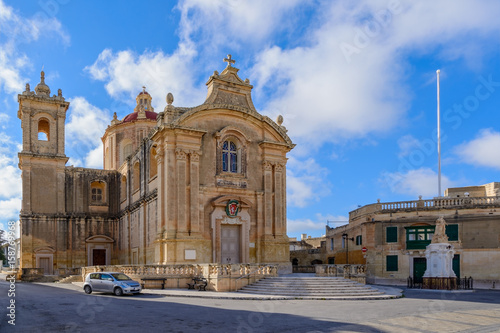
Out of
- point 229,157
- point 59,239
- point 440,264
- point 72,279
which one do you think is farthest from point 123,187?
point 440,264

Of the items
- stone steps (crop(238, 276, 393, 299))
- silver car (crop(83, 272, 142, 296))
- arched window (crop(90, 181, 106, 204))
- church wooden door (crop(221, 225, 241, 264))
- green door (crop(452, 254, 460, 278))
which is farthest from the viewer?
arched window (crop(90, 181, 106, 204))

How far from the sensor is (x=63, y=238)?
133ft

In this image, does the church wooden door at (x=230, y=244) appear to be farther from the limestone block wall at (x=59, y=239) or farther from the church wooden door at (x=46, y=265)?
the church wooden door at (x=46, y=265)

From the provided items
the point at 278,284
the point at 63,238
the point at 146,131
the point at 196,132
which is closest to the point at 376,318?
the point at 278,284

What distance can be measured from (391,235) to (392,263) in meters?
2.13

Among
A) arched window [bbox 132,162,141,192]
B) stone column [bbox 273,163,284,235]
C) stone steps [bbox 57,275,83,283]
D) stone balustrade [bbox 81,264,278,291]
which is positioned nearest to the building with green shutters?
stone column [bbox 273,163,284,235]

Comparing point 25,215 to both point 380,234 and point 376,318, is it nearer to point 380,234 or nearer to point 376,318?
point 380,234

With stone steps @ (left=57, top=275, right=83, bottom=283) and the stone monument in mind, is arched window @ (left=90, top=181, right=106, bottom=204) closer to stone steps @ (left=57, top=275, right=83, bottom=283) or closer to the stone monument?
stone steps @ (left=57, top=275, right=83, bottom=283)

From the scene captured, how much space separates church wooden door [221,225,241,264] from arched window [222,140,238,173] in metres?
3.91

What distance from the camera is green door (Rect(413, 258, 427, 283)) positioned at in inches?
1378

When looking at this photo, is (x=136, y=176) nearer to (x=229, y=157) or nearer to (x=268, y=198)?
(x=229, y=157)

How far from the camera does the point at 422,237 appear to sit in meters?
35.6

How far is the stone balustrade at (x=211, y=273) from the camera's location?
24.0 meters

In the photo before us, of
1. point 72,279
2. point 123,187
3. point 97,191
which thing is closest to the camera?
point 72,279
